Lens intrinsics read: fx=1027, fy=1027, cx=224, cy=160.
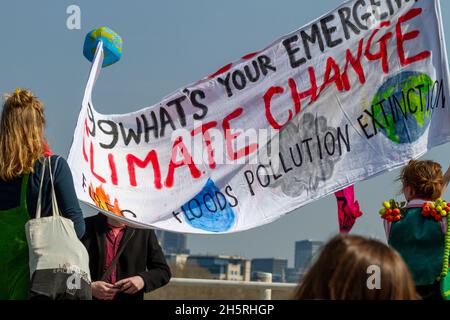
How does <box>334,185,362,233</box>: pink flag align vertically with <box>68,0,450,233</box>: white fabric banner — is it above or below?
below

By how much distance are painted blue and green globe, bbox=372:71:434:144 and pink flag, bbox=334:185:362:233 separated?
1.69 feet

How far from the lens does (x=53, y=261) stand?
15.1 ft

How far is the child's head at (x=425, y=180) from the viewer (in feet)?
19.7

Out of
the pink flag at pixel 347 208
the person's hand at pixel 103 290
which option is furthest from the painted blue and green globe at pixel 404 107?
the person's hand at pixel 103 290

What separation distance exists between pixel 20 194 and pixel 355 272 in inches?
82.5

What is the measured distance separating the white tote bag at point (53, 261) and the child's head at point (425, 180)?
226cm

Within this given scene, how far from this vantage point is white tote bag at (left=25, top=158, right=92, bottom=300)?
15.1ft

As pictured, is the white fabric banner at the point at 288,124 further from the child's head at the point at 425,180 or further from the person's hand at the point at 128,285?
the child's head at the point at 425,180

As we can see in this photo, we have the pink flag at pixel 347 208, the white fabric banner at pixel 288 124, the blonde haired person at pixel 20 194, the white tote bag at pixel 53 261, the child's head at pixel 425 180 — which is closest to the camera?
the white tote bag at pixel 53 261

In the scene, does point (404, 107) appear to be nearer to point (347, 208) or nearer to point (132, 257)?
point (347, 208)

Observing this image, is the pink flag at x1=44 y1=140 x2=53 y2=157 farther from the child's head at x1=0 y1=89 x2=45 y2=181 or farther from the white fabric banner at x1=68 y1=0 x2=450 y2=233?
the white fabric banner at x1=68 y1=0 x2=450 y2=233

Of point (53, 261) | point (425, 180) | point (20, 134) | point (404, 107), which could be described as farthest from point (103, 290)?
point (404, 107)

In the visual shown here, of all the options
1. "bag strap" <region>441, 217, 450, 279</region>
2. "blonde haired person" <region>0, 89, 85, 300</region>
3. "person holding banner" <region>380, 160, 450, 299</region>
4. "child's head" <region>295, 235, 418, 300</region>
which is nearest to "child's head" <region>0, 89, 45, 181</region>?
"blonde haired person" <region>0, 89, 85, 300</region>

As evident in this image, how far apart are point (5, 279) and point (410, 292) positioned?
223 centimetres
